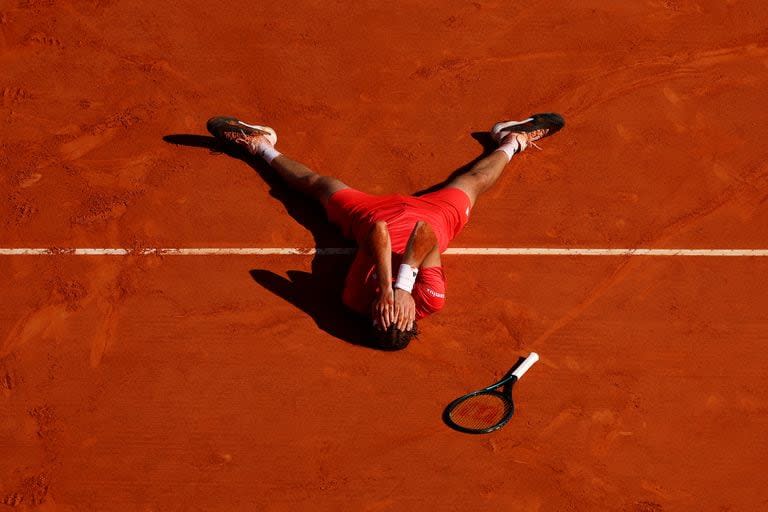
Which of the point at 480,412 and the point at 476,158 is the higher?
the point at 476,158

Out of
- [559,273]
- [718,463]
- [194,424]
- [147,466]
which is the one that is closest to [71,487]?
[147,466]

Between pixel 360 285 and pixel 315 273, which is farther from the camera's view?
pixel 315 273

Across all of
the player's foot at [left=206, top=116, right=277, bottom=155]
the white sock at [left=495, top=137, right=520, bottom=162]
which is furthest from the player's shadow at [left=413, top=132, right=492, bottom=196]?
the player's foot at [left=206, top=116, right=277, bottom=155]

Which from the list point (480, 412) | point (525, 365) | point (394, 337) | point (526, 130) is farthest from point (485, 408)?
point (526, 130)

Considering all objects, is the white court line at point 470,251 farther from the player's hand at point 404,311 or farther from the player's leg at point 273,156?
the player's hand at point 404,311

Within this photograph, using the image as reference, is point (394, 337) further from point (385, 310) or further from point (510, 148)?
point (510, 148)

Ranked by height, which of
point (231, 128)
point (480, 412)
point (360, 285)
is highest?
point (231, 128)

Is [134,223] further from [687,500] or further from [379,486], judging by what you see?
[687,500]
